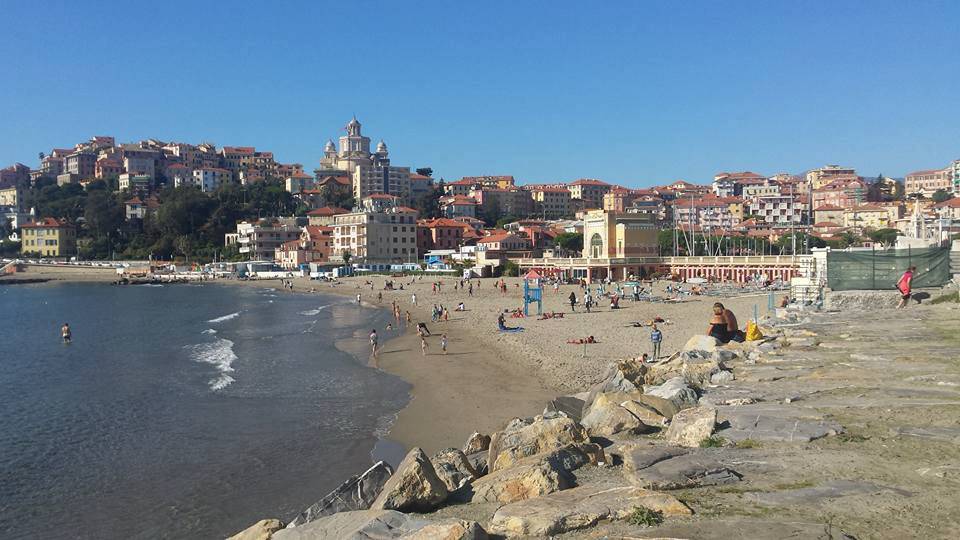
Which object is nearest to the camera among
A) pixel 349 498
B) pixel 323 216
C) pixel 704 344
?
pixel 349 498

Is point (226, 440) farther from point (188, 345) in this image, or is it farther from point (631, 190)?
point (631, 190)

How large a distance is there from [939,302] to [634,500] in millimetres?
17356

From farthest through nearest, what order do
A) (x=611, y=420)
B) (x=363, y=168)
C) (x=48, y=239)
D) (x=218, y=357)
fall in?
(x=363, y=168)
(x=48, y=239)
(x=218, y=357)
(x=611, y=420)

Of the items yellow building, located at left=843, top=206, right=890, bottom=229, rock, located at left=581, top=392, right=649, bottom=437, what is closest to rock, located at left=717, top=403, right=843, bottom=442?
rock, located at left=581, top=392, right=649, bottom=437

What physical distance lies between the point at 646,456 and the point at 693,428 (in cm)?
114

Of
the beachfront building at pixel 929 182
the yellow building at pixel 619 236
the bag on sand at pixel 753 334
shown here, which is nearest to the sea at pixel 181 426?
the bag on sand at pixel 753 334

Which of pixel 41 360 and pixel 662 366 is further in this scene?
pixel 41 360

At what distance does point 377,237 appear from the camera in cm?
9756

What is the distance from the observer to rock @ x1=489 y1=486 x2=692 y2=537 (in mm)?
5445

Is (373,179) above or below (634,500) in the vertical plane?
above

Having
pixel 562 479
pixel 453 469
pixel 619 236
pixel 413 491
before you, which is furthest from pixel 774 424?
pixel 619 236

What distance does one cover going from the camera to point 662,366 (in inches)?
535

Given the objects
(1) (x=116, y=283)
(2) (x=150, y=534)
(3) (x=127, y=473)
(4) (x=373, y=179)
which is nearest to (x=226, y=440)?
(3) (x=127, y=473)

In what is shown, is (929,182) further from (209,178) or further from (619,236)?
(209,178)
